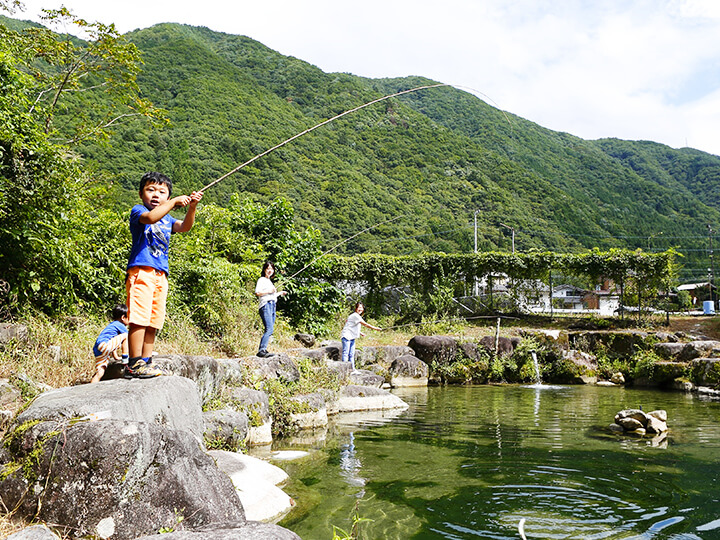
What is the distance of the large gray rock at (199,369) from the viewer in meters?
6.62

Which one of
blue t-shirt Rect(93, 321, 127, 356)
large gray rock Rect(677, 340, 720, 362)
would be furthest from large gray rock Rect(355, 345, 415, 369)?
blue t-shirt Rect(93, 321, 127, 356)

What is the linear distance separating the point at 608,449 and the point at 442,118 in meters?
73.6

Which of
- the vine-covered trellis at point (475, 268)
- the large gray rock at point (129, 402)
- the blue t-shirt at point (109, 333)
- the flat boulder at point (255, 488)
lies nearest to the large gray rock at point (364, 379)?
the blue t-shirt at point (109, 333)

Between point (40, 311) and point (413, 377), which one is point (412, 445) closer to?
point (40, 311)

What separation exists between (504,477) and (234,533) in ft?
13.9

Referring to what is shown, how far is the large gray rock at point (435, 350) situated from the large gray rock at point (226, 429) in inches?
442

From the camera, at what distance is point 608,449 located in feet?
26.6

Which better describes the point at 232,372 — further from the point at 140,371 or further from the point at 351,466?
the point at 140,371

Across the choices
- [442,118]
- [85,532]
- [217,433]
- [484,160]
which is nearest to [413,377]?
[217,433]

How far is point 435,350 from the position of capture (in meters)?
17.9

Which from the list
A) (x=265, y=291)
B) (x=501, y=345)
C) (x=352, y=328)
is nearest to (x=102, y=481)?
(x=265, y=291)

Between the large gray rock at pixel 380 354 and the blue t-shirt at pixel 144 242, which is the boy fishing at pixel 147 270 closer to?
the blue t-shirt at pixel 144 242

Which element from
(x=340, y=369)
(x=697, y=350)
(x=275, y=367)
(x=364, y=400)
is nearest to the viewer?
(x=275, y=367)

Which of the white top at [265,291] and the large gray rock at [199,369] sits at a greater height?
the white top at [265,291]
